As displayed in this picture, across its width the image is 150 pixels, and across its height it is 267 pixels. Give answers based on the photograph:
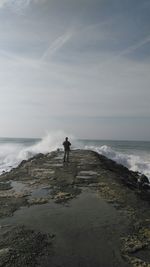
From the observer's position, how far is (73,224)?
7602 mm

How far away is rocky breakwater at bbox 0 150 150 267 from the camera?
591cm

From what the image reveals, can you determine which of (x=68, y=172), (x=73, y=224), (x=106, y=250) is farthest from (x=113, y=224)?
(x=68, y=172)

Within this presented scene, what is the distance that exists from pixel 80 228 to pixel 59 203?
A: 2.63 meters

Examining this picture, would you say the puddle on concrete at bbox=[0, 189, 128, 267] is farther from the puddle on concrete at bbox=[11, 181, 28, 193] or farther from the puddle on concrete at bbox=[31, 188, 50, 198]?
the puddle on concrete at bbox=[11, 181, 28, 193]

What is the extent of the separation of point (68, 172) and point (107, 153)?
90.1ft

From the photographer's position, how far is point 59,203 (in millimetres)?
9820

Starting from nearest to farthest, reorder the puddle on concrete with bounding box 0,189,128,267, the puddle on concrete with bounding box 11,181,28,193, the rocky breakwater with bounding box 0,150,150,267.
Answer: the puddle on concrete with bounding box 0,189,128,267 → the rocky breakwater with bounding box 0,150,150,267 → the puddle on concrete with bounding box 11,181,28,193

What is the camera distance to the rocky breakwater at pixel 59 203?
19.4 ft

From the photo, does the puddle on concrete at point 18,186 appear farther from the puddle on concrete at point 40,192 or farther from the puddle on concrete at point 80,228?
the puddle on concrete at point 80,228

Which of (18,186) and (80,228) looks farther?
(18,186)

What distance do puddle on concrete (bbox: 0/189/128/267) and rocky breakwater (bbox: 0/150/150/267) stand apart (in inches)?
7.2

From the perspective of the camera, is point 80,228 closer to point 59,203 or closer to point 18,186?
point 59,203

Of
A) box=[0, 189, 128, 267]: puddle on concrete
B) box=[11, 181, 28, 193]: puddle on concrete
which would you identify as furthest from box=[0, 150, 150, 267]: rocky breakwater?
box=[0, 189, 128, 267]: puddle on concrete

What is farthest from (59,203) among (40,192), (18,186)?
(18,186)
